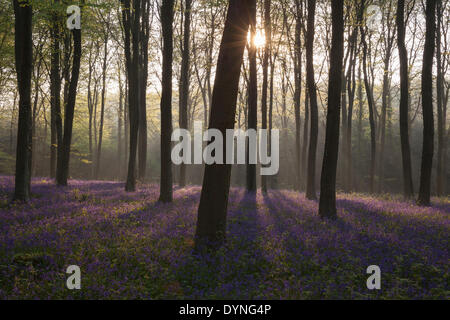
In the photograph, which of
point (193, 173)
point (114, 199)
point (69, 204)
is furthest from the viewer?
point (193, 173)

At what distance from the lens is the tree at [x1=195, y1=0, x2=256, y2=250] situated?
670 centimetres

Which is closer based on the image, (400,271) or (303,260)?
(400,271)

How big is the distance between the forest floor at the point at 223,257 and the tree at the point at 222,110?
52cm

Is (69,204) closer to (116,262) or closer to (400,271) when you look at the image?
(116,262)

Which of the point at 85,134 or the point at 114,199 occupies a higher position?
the point at 85,134

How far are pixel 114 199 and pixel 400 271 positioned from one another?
10651 mm

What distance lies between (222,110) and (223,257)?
10.6ft

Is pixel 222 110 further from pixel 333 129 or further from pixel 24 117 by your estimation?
pixel 24 117

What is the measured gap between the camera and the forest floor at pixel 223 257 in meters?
4.83

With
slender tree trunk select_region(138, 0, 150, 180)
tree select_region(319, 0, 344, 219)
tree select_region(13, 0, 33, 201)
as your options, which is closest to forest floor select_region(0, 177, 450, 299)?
tree select_region(319, 0, 344, 219)

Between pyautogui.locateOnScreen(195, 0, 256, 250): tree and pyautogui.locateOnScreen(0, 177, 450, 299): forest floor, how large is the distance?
0.52 metres

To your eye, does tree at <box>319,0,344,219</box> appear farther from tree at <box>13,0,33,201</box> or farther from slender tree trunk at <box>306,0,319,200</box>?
tree at <box>13,0,33,201</box>

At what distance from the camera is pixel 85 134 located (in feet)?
173
